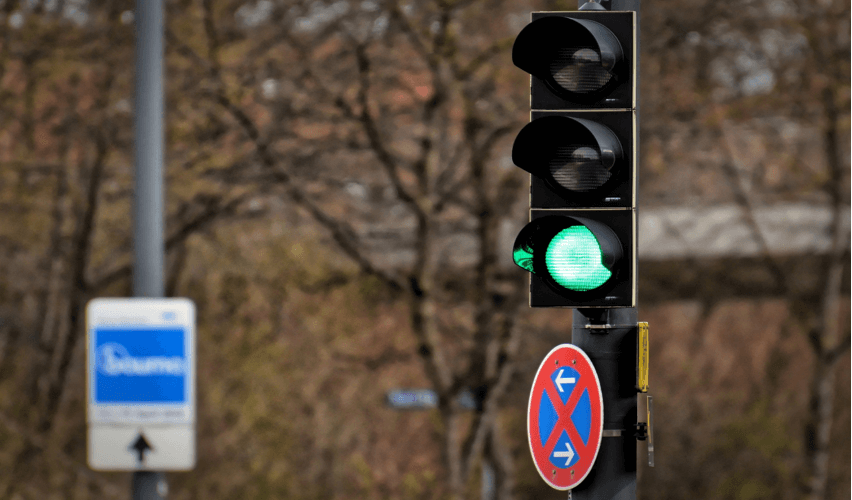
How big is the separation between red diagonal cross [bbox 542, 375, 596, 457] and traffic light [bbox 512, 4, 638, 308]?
38 centimetres

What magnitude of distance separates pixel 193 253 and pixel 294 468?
3.07m

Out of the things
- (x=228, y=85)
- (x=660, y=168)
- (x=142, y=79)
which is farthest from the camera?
(x=660, y=168)

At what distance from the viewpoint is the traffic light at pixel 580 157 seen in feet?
9.33

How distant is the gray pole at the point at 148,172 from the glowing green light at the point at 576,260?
97.4 inches

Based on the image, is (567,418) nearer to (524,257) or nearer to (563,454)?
(563,454)

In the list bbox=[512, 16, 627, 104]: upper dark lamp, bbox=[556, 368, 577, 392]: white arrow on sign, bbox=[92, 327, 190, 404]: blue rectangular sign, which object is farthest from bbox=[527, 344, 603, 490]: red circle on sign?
bbox=[92, 327, 190, 404]: blue rectangular sign

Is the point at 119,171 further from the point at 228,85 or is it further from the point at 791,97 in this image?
the point at 791,97

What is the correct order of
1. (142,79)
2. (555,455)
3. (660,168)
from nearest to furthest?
(555,455) < (142,79) < (660,168)

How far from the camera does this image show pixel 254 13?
10.3 metres

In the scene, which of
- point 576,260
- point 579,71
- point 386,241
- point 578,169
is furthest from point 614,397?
point 386,241

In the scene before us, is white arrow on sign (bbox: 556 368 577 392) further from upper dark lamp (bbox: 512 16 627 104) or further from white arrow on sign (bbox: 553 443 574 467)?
upper dark lamp (bbox: 512 16 627 104)

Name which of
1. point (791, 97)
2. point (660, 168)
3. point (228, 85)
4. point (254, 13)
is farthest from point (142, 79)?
point (791, 97)

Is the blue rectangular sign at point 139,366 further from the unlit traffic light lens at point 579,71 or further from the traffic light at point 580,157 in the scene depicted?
the unlit traffic light lens at point 579,71

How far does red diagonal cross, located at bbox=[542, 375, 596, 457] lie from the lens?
3094 millimetres
